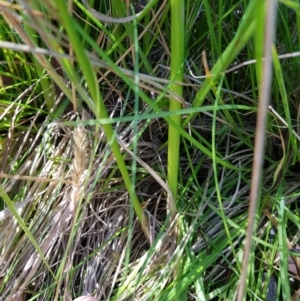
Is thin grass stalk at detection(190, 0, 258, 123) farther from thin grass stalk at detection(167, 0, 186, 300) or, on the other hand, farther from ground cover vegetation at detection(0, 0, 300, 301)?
ground cover vegetation at detection(0, 0, 300, 301)

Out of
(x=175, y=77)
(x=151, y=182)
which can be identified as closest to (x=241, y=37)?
(x=175, y=77)

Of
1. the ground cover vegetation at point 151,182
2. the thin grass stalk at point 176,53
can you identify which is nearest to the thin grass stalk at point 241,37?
the thin grass stalk at point 176,53

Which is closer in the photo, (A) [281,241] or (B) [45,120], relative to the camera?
(A) [281,241]

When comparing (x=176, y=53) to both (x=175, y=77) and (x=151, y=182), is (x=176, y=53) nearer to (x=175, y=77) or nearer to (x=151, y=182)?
(x=175, y=77)

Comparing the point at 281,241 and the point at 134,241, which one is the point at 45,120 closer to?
the point at 134,241

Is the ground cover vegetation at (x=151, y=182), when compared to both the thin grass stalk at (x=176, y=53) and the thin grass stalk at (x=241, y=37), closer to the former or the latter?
the thin grass stalk at (x=176, y=53)

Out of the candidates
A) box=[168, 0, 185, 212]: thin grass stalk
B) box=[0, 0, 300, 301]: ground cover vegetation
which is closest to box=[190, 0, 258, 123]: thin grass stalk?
box=[168, 0, 185, 212]: thin grass stalk

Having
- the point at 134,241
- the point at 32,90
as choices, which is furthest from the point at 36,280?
the point at 32,90

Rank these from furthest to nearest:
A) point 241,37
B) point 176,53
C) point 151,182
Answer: point 151,182, point 176,53, point 241,37
